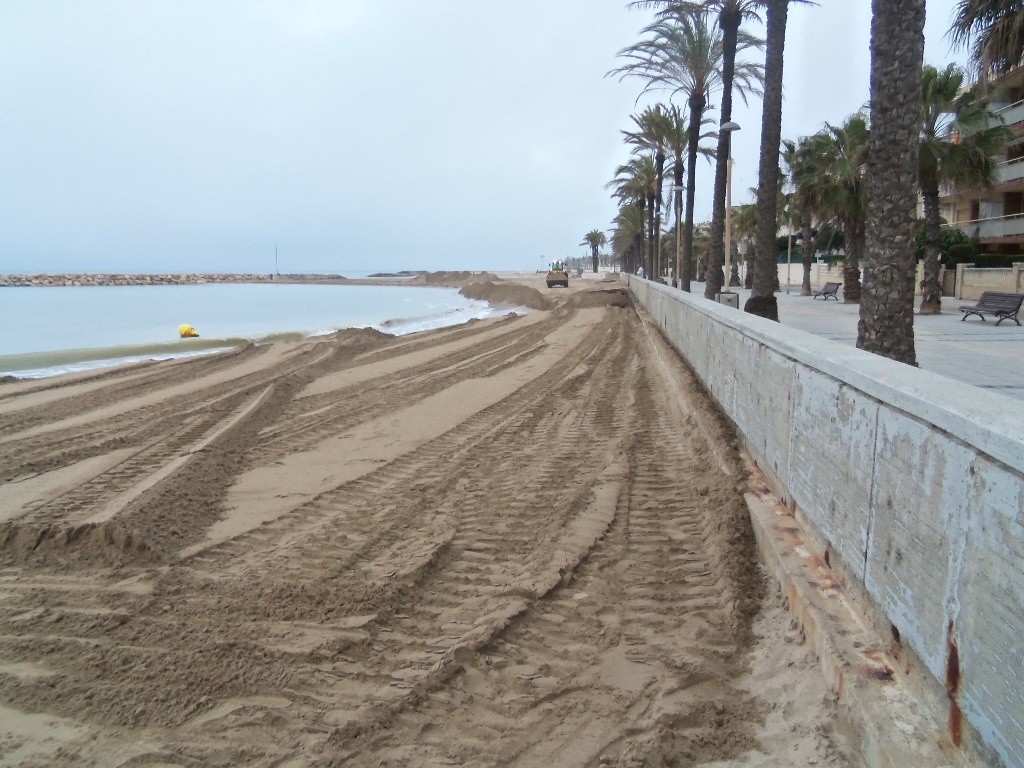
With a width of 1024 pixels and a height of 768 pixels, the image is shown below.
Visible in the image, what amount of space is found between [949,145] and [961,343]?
11463mm

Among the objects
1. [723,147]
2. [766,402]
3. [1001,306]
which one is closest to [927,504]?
[766,402]

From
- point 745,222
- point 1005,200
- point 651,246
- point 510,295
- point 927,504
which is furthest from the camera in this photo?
point 510,295

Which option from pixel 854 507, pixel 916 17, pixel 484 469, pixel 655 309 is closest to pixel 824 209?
pixel 655 309

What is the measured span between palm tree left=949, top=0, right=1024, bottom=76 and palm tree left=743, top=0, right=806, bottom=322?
565 centimetres

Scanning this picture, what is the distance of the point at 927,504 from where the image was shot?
2783mm

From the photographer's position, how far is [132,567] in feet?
15.9

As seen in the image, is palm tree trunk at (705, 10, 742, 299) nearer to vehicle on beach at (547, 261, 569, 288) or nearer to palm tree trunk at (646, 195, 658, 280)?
palm tree trunk at (646, 195, 658, 280)

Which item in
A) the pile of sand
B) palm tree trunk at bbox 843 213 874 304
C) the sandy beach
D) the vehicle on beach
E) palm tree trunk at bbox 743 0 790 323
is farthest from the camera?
the vehicle on beach

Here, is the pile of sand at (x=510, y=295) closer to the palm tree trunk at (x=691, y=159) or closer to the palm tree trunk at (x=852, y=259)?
the palm tree trunk at (x=691, y=159)

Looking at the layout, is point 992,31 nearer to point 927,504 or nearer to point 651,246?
point 927,504

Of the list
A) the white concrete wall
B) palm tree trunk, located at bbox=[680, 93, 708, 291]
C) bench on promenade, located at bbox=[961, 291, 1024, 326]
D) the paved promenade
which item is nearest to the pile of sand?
palm tree trunk, located at bbox=[680, 93, 708, 291]

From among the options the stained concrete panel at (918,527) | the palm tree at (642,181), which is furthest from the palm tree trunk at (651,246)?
the stained concrete panel at (918,527)

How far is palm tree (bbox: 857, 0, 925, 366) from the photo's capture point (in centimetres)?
679

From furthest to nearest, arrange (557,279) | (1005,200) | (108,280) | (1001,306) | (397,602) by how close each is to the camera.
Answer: (108,280), (557,279), (1005,200), (1001,306), (397,602)
